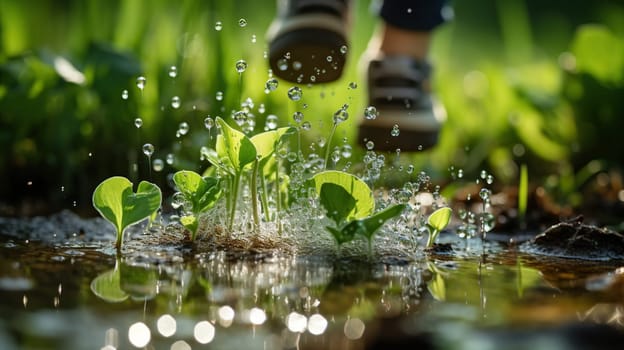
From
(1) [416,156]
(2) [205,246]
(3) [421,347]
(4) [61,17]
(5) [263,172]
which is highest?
(4) [61,17]

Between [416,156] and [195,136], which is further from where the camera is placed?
[416,156]

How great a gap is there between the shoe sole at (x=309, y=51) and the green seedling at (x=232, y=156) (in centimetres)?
82

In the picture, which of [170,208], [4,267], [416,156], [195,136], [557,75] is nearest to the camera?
[4,267]

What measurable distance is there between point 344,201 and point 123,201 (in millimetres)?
478

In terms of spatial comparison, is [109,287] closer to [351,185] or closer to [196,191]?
[196,191]

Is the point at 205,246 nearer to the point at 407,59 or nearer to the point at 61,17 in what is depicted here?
the point at 407,59

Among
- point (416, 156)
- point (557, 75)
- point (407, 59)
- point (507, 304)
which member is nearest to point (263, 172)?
point (507, 304)

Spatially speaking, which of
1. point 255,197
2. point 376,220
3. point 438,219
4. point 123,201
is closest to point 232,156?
point 255,197

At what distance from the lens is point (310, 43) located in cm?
255

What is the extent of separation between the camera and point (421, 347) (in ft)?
3.40

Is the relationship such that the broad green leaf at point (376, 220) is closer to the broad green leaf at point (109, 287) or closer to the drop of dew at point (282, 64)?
the broad green leaf at point (109, 287)

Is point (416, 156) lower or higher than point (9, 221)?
higher

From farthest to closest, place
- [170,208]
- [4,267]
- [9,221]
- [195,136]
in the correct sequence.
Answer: [195,136], [170,208], [9,221], [4,267]

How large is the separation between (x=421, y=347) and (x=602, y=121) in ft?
8.83
